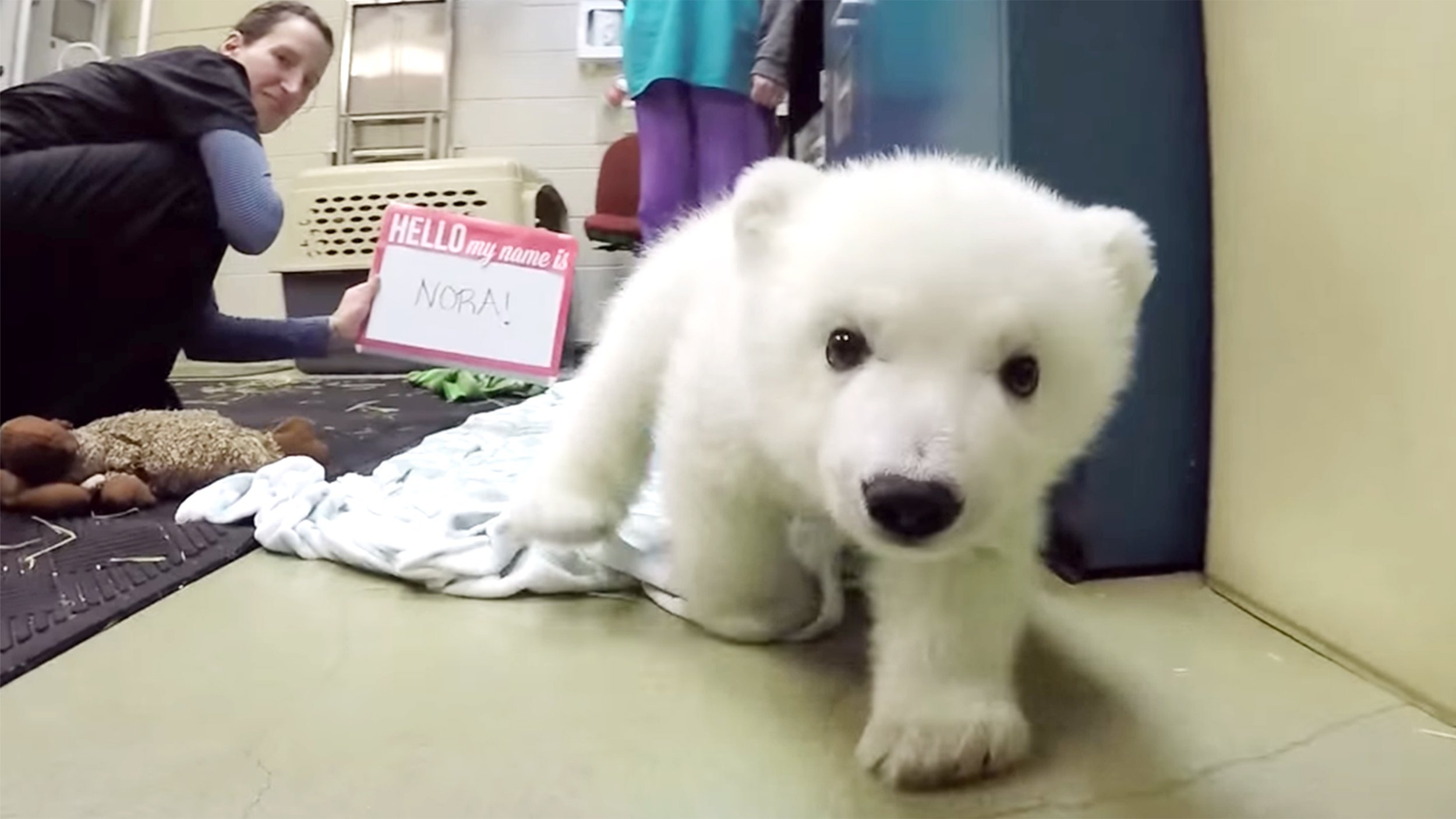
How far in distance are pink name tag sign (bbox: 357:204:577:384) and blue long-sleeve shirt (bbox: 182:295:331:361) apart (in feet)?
0.30

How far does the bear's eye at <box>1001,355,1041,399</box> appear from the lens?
63 centimetres

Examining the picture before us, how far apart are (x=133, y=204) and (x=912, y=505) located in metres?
0.65

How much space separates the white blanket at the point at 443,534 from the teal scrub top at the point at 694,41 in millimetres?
936

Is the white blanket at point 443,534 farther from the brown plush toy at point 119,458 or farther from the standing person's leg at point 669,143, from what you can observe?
the standing person's leg at point 669,143

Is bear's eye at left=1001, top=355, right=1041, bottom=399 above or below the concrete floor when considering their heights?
above

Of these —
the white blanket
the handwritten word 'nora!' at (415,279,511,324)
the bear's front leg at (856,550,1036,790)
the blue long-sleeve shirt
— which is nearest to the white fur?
the bear's front leg at (856,550,1036,790)

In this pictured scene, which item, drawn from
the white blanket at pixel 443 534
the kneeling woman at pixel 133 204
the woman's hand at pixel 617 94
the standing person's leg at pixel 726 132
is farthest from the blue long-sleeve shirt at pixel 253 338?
the woman's hand at pixel 617 94

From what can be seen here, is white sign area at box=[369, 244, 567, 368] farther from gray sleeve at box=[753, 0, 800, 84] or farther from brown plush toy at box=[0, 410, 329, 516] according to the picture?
gray sleeve at box=[753, 0, 800, 84]

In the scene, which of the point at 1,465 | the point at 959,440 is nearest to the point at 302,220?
the point at 1,465

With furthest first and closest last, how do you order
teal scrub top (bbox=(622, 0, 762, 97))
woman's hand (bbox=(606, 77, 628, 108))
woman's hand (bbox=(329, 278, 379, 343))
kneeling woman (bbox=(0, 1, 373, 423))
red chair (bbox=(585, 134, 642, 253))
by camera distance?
woman's hand (bbox=(606, 77, 628, 108)) < red chair (bbox=(585, 134, 642, 253)) < teal scrub top (bbox=(622, 0, 762, 97)) < woman's hand (bbox=(329, 278, 379, 343)) < kneeling woman (bbox=(0, 1, 373, 423))

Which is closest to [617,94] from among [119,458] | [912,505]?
[119,458]

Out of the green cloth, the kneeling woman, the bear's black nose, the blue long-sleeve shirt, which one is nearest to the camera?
the bear's black nose

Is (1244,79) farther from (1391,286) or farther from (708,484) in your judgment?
(708,484)

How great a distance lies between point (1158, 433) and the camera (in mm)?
1053
